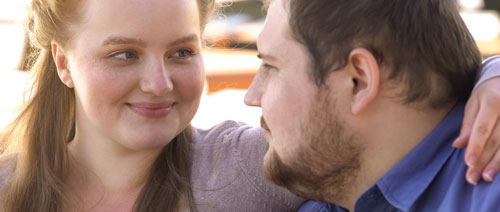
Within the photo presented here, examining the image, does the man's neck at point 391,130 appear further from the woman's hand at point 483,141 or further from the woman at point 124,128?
the woman at point 124,128

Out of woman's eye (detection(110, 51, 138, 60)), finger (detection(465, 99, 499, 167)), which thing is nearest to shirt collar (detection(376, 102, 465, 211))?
finger (detection(465, 99, 499, 167))

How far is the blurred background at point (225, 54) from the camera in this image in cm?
222

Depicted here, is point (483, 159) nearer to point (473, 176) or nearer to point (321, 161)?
point (473, 176)

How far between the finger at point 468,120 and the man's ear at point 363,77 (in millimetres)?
167

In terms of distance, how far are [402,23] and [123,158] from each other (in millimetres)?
794

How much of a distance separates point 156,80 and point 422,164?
0.61 meters

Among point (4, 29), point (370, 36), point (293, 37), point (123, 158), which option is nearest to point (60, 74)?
point (123, 158)

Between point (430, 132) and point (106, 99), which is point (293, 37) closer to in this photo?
point (430, 132)

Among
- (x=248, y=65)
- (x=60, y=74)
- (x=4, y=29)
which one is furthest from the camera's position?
(x=248, y=65)

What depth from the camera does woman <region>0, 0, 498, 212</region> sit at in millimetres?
1444

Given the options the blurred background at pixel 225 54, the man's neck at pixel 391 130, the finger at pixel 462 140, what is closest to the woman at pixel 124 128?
the blurred background at pixel 225 54

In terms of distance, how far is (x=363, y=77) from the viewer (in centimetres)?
122

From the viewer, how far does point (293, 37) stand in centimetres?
129

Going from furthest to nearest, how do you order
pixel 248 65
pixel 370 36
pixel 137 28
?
pixel 248 65, pixel 137 28, pixel 370 36
